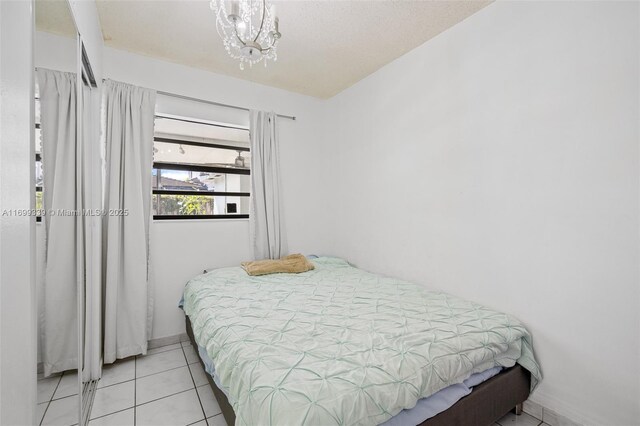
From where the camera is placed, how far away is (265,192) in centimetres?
318

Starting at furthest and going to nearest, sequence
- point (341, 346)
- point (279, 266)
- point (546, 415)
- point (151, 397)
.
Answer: point (279, 266)
point (151, 397)
point (546, 415)
point (341, 346)

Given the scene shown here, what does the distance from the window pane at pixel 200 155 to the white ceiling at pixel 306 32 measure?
2.69 feet

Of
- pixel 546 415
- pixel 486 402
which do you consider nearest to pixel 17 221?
pixel 486 402

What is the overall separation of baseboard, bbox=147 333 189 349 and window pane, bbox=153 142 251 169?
169 cm

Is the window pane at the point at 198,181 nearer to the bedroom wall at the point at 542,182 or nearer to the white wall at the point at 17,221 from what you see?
the bedroom wall at the point at 542,182

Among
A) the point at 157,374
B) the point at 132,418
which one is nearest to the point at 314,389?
the point at 132,418

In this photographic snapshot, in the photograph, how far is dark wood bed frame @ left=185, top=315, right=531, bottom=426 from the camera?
1.30m

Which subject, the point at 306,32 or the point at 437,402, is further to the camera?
the point at 306,32

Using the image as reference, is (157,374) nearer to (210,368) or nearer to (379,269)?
(210,368)

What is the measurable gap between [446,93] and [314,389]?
90.1 inches

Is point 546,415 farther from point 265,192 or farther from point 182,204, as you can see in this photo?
point 182,204

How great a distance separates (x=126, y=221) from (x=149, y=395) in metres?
1.36

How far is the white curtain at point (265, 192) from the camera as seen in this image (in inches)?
124

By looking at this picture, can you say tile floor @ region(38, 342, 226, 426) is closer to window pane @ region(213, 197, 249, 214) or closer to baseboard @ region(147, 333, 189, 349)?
baseboard @ region(147, 333, 189, 349)
